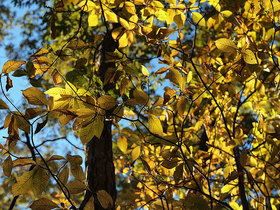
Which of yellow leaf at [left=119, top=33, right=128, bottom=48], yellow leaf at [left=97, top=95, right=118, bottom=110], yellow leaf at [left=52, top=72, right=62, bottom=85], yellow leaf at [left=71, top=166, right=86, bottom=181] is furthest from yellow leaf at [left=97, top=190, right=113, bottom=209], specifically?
yellow leaf at [left=119, top=33, right=128, bottom=48]

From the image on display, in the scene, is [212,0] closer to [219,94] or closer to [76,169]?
[219,94]

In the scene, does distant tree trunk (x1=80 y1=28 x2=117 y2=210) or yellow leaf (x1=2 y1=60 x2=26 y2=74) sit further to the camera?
distant tree trunk (x1=80 y1=28 x2=117 y2=210)

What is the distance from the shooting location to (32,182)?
2.40 feet

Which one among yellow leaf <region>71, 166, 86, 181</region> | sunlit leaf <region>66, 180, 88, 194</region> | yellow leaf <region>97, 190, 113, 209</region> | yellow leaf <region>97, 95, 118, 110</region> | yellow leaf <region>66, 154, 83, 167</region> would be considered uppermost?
yellow leaf <region>97, 95, 118, 110</region>

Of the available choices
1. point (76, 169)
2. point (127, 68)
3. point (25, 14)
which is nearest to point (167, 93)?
point (127, 68)

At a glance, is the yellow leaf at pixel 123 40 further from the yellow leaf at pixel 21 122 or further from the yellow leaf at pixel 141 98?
the yellow leaf at pixel 21 122

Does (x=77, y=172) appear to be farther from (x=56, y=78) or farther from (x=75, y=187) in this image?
(x=56, y=78)

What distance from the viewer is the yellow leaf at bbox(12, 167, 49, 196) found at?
28.2 inches

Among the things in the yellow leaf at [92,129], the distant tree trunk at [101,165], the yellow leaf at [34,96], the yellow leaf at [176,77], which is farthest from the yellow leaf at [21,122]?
the distant tree trunk at [101,165]

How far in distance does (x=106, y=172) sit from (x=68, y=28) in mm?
2485

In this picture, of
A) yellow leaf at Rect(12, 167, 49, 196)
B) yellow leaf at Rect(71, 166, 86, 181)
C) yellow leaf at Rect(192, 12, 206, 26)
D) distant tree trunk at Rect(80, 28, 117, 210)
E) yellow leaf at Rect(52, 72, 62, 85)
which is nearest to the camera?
yellow leaf at Rect(12, 167, 49, 196)

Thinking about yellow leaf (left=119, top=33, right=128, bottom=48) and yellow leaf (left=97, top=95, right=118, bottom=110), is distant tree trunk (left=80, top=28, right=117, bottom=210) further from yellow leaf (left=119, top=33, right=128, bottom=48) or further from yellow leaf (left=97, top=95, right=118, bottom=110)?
yellow leaf (left=97, top=95, right=118, bottom=110)

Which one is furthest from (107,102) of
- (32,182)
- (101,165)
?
(101,165)

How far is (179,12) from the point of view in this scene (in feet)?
3.78
